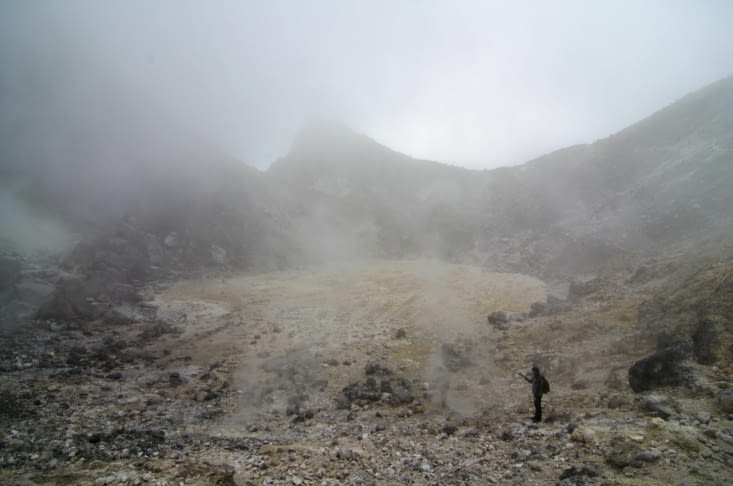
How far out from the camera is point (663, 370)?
9.23m

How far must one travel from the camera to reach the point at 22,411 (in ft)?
36.2

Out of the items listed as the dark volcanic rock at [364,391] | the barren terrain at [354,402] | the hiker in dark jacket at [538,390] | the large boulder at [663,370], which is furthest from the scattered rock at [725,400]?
the dark volcanic rock at [364,391]

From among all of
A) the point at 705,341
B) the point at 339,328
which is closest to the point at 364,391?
Result: the point at 339,328

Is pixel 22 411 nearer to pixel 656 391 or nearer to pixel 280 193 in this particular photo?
pixel 656 391

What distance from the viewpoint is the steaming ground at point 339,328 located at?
1403 cm

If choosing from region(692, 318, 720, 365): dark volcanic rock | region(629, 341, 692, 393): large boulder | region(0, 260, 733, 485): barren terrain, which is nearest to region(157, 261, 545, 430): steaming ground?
region(0, 260, 733, 485): barren terrain

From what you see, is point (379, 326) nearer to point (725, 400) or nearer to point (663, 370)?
point (663, 370)

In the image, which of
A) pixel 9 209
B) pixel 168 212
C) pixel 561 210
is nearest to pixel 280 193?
pixel 168 212

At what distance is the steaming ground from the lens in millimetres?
14031

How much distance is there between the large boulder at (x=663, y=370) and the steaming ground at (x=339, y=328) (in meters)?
3.98

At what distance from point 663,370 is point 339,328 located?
15.0 metres

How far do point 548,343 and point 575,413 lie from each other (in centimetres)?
657

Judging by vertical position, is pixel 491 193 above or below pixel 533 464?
above

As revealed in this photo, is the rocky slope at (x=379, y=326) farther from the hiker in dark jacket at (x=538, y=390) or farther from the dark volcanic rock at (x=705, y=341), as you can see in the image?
the hiker in dark jacket at (x=538, y=390)
